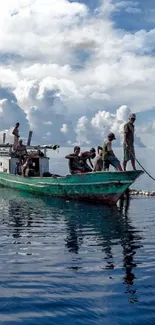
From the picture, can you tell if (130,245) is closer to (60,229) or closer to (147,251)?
(147,251)

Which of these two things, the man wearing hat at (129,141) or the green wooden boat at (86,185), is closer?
the man wearing hat at (129,141)

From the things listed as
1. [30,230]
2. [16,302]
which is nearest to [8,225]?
[30,230]

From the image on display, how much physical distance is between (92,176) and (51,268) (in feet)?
36.7

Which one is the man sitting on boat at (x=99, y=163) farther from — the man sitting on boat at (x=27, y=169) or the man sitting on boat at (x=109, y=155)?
the man sitting on boat at (x=27, y=169)

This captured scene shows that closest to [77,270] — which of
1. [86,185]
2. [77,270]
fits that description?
[77,270]

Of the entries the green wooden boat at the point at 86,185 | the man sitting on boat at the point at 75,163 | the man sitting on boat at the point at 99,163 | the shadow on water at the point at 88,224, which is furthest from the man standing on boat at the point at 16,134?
the man sitting on boat at the point at 99,163

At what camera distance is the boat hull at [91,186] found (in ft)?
64.1

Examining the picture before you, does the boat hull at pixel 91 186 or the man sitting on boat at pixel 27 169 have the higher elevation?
the man sitting on boat at pixel 27 169

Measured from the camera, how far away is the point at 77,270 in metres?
8.95

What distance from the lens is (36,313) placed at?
6.75 metres

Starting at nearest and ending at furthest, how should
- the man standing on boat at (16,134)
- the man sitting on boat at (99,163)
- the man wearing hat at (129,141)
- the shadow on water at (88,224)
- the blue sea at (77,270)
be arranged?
the blue sea at (77,270), the shadow on water at (88,224), the man wearing hat at (129,141), the man sitting on boat at (99,163), the man standing on boat at (16,134)

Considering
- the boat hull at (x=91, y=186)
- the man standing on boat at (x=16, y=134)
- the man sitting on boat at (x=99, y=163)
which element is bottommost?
the boat hull at (x=91, y=186)

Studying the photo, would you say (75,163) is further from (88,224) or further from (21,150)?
(21,150)

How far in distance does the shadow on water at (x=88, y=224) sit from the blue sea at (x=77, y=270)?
0.03 m
